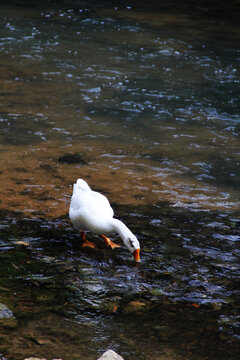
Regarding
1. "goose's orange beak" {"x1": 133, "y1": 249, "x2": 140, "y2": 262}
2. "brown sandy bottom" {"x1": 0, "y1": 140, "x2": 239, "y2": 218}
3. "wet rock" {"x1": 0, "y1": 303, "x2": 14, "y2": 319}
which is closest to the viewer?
"wet rock" {"x1": 0, "y1": 303, "x2": 14, "y2": 319}

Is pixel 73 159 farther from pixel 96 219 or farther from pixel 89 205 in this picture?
pixel 96 219

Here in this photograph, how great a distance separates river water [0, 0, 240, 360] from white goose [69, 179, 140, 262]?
0.23 meters

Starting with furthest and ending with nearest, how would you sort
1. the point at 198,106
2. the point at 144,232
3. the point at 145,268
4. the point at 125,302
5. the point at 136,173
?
1. the point at 198,106
2. the point at 136,173
3. the point at 144,232
4. the point at 145,268
5. the point at 125,302

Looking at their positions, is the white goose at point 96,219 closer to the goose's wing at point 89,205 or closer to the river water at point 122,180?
the goose's wing at point 89,205

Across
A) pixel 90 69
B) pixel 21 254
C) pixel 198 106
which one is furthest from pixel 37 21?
pixel 21 254

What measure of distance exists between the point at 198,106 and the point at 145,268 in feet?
21.0

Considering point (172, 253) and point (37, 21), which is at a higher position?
point (37, 21)

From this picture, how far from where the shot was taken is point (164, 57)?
14039mm

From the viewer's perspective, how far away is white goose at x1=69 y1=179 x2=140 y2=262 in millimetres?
5434

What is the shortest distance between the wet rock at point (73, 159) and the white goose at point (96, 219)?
2453 millimetres

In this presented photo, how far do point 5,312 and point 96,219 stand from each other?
5.64 feet

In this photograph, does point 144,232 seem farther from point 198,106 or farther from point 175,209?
point 198,106

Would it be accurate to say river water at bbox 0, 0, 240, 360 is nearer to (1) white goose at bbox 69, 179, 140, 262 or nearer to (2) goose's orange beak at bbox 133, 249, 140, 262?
(2) goose's orange beak at bbox 133, 249, 140, 262

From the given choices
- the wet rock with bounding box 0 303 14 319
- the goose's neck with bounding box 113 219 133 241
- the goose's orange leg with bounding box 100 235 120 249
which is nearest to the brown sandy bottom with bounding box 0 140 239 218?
the goose's orange leg with bounding box 100 235 120 249
